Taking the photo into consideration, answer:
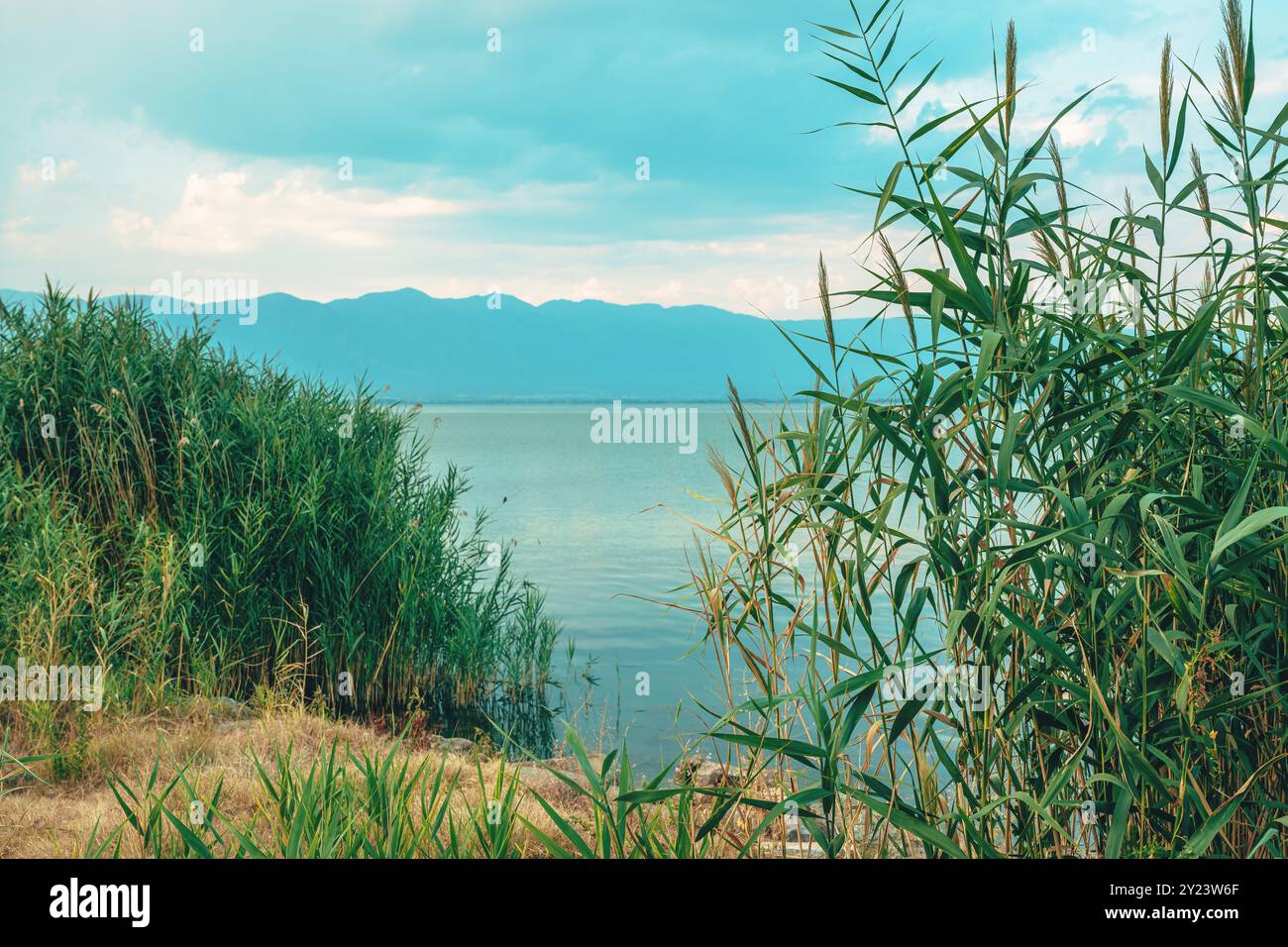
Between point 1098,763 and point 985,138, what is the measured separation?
5.79 feet

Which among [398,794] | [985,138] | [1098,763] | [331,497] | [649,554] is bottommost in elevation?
[649,554]

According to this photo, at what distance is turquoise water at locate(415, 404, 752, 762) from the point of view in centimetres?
745

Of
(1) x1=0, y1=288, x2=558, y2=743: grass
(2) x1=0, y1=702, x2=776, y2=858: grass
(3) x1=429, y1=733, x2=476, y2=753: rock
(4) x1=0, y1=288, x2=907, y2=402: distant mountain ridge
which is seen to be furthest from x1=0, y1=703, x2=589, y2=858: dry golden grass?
(4) x1=0, y1=288, x2=907, y2=402: distant mountain ridge

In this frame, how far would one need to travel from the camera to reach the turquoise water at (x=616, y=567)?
7449 mm

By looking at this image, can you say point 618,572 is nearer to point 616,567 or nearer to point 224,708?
point 616,567

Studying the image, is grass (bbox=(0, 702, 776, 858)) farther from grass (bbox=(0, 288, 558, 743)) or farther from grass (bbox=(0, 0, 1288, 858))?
grass (bbox=(0, 288, 558, 743))

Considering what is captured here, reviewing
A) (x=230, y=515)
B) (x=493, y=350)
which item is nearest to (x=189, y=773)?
(x=230, y=515)

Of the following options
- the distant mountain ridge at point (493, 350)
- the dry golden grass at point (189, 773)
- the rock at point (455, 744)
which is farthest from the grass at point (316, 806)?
the distant mountain ridge at point (493, 350)

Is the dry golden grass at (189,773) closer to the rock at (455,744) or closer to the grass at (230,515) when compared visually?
the rock at (455,744)

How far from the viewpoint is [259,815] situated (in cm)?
354

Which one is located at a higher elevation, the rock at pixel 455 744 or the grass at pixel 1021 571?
the grass at pixel 1021 571
